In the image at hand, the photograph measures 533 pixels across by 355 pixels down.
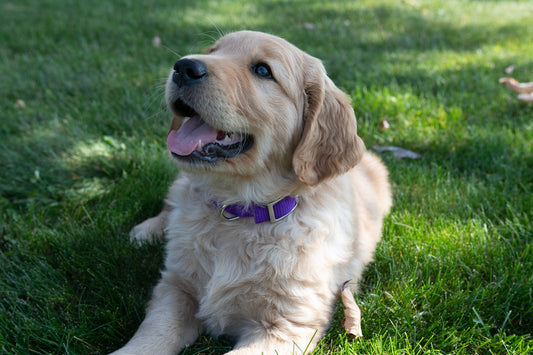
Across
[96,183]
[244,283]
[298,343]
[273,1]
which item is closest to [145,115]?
[96,183]

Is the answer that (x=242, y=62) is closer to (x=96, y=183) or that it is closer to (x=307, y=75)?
(x=307, y=75)

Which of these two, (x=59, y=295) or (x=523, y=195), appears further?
(x=523, y=195)

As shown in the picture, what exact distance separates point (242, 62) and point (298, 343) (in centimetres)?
123

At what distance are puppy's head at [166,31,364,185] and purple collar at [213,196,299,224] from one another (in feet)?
0.43

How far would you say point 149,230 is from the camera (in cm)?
265

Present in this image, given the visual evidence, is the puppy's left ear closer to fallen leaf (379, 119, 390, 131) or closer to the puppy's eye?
the puppy's eye

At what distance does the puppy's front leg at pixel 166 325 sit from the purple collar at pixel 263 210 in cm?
43

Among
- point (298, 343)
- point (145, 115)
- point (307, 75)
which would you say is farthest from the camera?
point (145, 115)

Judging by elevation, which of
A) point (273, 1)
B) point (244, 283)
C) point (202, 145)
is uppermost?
point (202, 145)

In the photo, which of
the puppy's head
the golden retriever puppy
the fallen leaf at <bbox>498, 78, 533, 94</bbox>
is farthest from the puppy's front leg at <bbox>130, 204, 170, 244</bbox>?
the fallen leaf at <bbox>498, 78, 533, 94</bbox>

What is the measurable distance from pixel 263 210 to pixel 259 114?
43 cm

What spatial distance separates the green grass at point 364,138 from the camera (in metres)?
2.05

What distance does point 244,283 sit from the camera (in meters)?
1.99

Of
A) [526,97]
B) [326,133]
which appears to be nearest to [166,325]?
[326,133]
